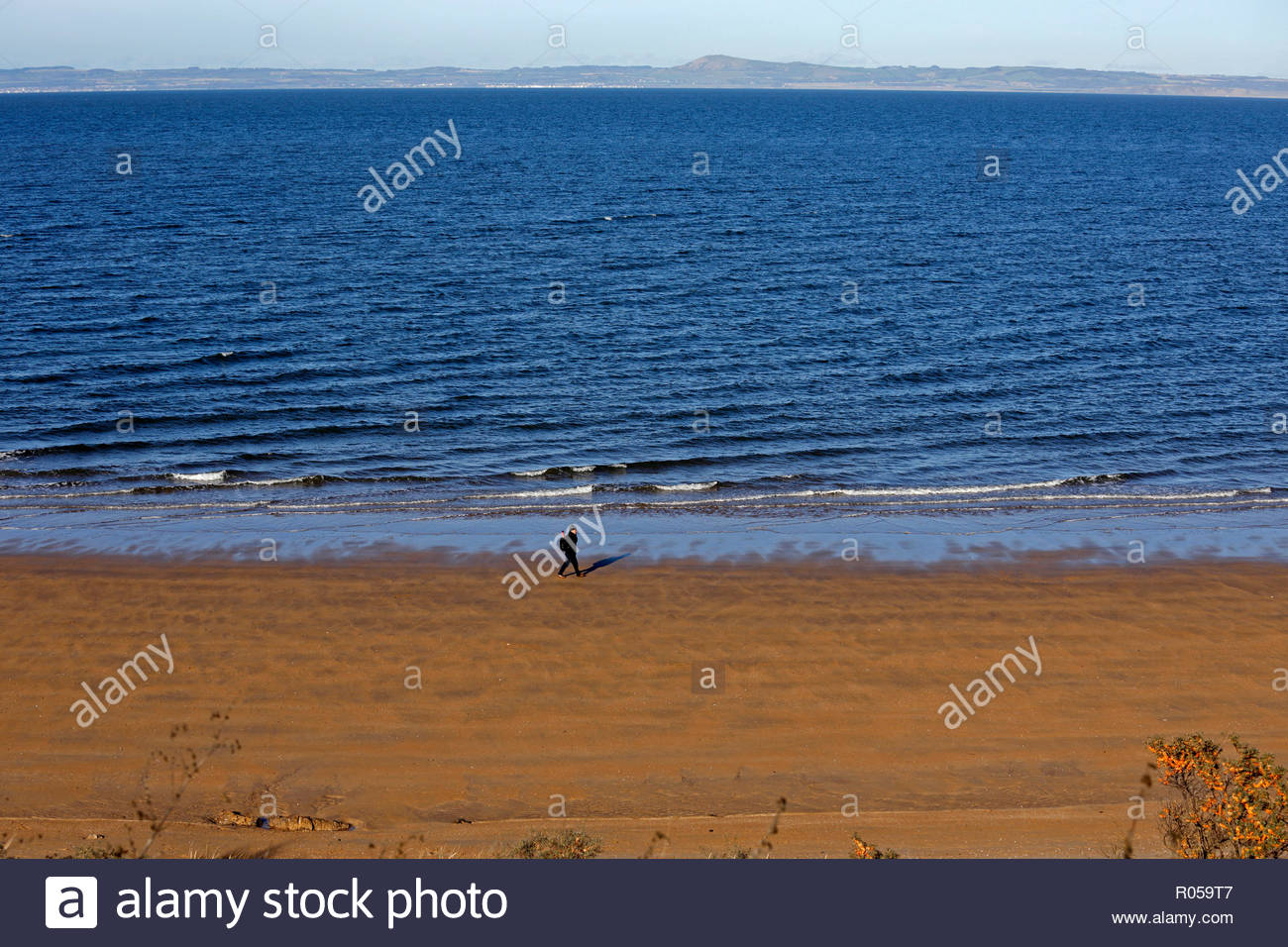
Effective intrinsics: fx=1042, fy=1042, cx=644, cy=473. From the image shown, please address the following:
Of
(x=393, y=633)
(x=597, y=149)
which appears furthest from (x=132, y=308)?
(x=597, y=149)

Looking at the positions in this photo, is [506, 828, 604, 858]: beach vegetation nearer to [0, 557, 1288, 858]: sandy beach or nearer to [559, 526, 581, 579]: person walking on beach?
[0, 557, 1288, 858]: sandy beach

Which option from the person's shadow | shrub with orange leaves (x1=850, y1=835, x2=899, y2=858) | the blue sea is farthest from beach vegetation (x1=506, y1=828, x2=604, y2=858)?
the blue sea

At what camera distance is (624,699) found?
19500mm

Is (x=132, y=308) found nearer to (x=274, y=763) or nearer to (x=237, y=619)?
(x=237, y=619)

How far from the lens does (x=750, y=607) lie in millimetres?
23266

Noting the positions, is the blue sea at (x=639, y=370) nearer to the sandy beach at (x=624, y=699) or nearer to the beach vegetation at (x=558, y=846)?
the sandy beach at (x=624, y=699)

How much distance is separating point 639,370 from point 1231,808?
104 feet

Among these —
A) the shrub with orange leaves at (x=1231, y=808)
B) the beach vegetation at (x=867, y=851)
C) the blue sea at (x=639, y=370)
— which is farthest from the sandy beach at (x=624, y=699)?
the blue sea at (x=639, y=370)

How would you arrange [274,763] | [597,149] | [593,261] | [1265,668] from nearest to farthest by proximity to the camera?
[274,763]
[1265,668]
[593,261]
[597,149]

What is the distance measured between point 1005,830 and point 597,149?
125007 millimetres

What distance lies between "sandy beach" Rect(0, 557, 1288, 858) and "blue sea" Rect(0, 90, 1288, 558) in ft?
9.99

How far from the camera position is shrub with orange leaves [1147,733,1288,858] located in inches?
492

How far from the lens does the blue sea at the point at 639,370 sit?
99.7 ft

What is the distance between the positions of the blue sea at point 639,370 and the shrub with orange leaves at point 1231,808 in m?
13.0
